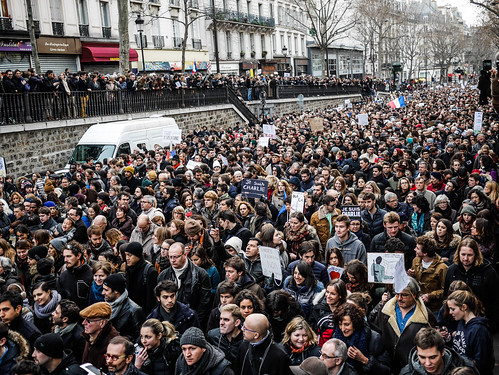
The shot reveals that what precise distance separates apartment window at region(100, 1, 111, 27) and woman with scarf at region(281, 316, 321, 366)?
103ft

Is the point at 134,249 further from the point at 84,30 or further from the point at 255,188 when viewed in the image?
the point at 84,30

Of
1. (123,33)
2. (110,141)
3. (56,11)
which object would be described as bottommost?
(110,141)

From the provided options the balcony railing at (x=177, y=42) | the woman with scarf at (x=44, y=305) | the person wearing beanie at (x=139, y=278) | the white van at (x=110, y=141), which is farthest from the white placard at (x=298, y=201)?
the balcony railing at (x=177, y=42)

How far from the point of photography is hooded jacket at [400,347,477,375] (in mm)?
4074

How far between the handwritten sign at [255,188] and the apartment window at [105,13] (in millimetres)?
26425

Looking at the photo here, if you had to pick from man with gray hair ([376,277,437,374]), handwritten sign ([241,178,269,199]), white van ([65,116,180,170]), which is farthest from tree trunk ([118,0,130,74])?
man with gray hair ([376,277,437,374])

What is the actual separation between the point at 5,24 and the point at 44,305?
75.6 feet

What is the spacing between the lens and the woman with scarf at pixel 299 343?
4547 mm

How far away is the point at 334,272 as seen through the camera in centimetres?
611

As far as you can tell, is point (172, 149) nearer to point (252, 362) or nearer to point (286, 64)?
point (252, 362)

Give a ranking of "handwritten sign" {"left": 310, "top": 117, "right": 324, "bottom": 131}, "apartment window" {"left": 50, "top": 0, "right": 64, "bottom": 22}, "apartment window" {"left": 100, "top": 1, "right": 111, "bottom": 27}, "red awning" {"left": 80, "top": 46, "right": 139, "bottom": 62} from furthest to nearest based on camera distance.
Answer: "apartment window" {"left": 100, "top": 1, "right": 111, "bottom": 27} < "red awning" {"left": 80, "top": 46, "right": 139, "bottom": 62} < "apartment window" {"left": 50, "top": 0, "right": 64, "bottom": 22} < "handwritten sign" {"left": 310, "top": 117, "right": 324, "bottom": 131}

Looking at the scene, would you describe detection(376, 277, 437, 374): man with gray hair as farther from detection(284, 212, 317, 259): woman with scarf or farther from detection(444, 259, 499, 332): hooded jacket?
detection(284, 212, 317, 259): woman with scarf

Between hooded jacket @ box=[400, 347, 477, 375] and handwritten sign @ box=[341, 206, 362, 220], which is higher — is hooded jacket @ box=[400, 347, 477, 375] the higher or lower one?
the lower one

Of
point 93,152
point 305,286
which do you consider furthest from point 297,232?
point 93,152
